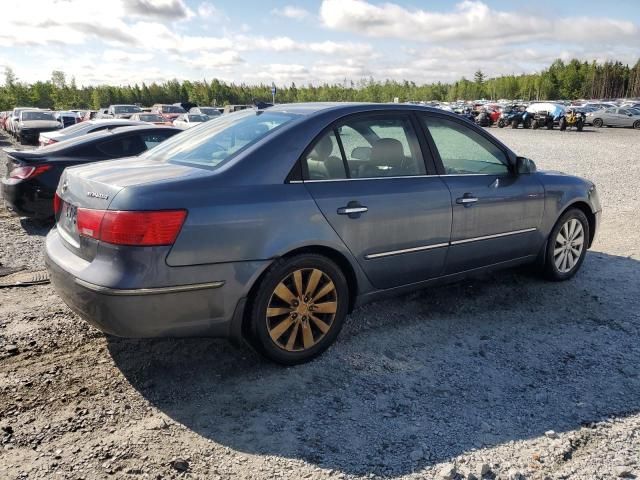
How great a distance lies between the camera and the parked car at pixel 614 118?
34.4 meters

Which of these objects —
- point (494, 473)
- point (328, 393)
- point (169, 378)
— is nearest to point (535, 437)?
point (494, 473)

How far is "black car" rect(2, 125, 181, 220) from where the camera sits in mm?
6699

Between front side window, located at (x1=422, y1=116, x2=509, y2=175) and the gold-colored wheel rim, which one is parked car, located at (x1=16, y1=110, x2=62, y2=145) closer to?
front side window, located at (x1=422, y1=116, x2=509, y2=175)

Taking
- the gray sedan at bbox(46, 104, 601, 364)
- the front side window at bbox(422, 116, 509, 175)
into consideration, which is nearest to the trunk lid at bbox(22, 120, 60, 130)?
the gray sedan at bbox(46, 104, 601, 364)

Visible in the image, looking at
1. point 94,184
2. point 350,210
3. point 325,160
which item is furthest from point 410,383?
point 94,184

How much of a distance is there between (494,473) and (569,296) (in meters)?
2.70

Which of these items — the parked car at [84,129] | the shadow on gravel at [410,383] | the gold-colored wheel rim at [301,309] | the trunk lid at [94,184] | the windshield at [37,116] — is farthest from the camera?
the windshield at [37,116]

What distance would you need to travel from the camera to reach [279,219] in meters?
3.03

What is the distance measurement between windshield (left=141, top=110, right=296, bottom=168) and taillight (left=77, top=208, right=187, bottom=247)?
1.82 feet

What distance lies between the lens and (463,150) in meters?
4.34

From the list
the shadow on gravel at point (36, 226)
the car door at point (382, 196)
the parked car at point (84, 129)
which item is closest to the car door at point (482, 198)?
the car door at point (382, 196)

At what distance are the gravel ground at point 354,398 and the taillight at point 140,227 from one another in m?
0.93

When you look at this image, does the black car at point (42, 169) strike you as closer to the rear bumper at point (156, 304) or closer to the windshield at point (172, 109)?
the rear bumper at point (156, 304)

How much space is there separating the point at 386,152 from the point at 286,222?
1084 millimetres
